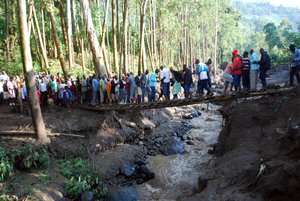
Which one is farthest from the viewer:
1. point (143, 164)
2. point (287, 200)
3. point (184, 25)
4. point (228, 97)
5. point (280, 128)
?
point (184, 25)

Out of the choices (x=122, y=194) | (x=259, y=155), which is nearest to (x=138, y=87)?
(x=122, y=194)

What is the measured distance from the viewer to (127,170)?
11.3m

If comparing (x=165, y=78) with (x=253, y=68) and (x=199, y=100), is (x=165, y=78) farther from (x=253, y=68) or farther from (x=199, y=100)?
(x=253, y=68)

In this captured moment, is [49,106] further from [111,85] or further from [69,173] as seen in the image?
[69,173]

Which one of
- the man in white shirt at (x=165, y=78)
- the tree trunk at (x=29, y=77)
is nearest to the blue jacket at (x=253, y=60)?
the man in white shirt at (x=165, y=78)

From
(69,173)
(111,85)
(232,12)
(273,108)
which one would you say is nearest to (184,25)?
(232,12)

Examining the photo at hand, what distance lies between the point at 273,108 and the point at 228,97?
6.30 ft

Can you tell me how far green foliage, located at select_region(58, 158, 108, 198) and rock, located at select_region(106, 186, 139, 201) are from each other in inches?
9.0

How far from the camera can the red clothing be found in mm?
10664

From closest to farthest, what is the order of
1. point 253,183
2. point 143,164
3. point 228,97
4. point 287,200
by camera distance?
point 287,200 → point 253,183 → point 228,97 → point 143,164

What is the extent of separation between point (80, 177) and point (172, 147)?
519 cm

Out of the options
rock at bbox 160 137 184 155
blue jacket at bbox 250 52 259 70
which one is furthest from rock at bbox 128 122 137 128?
blue jacket at bbox 250 52 259 70

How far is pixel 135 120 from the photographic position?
15539 millimetres

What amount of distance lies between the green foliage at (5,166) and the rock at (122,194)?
3.08 m
